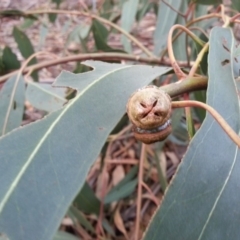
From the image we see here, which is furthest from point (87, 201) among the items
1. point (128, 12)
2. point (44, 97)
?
point (128, 12)

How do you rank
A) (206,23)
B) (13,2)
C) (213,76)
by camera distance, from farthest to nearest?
(13,2), (206,23), (213,76)

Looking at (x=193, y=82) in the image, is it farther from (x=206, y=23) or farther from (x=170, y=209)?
(x=206, y=23)

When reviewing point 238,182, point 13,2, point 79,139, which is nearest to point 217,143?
point 238,182

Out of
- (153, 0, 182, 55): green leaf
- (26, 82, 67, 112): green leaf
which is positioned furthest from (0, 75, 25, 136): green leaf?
(153, 0, 182, 55): green leaf

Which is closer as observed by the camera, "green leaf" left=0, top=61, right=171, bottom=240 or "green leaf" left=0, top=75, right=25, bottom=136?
"green leaf" left=0, top=61, right=171, bottom=240

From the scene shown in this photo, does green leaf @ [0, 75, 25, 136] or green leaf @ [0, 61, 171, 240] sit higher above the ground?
green leaf @ [0, 61, 171, 240]

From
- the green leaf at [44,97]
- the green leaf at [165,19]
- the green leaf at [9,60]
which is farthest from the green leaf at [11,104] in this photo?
the green leaf at [165,19]

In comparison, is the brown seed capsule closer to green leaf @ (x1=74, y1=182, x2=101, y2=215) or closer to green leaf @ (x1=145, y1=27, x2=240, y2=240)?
green leaf @ (x1=145, y1=27, x2=240, y2=240)
